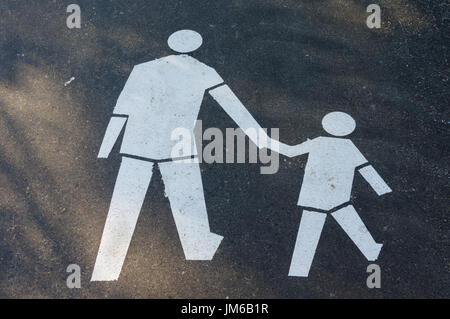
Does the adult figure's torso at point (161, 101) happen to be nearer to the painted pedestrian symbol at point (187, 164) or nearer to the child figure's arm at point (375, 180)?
the painted pedestrian symbol at point (187, 164)

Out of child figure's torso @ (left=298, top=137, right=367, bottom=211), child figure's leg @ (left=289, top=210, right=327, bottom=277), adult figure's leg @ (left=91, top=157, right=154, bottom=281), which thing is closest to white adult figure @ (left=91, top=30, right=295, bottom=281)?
adult figure's leg @ (left=91, top=157, right=154, bottom=281)

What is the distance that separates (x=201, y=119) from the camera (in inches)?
192

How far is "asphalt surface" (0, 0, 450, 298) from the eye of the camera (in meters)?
4.01

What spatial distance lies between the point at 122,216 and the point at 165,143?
0.85 metres

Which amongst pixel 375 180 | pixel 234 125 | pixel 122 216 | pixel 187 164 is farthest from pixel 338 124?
pixel 122 216

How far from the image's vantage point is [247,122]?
4.72 metres

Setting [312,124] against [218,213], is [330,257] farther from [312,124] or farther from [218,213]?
[312,124]

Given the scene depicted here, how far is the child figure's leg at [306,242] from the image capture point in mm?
3990

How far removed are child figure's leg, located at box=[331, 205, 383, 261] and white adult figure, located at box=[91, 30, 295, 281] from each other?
788 millimetres

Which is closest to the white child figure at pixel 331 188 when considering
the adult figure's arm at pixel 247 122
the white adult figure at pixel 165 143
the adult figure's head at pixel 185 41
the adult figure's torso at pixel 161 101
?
the adult figure's arm at pixel 247 122

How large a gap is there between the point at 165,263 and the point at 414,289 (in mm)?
2083

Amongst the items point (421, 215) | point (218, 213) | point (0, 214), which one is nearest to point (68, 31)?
point (0, 214)

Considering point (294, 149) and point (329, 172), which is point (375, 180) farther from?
point (294, 149)

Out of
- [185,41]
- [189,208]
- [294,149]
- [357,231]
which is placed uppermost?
[185,41]
